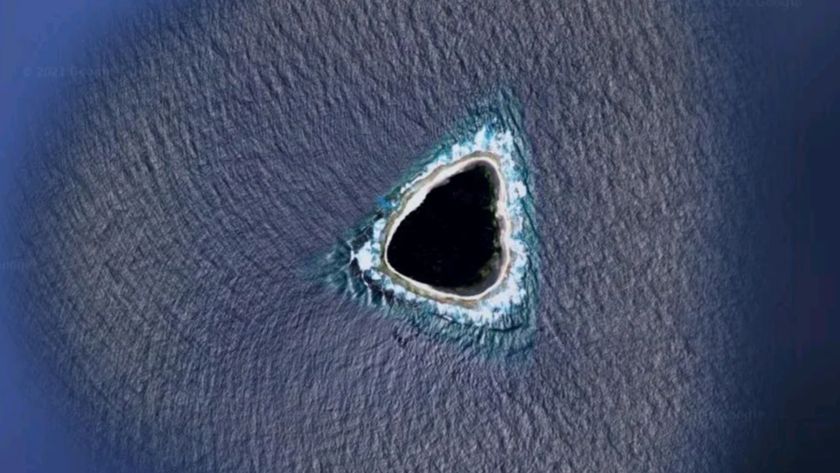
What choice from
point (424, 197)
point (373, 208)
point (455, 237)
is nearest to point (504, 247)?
point (455, 237)

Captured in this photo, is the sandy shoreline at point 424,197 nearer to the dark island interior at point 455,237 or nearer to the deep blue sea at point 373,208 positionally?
the dark island interior at point 455,237

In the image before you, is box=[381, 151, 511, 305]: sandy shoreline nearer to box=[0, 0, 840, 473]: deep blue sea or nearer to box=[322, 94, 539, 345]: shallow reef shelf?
box=[322, 94, 539, 345]: shallow reef shelf

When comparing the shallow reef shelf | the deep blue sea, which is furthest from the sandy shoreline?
the deep blue sea

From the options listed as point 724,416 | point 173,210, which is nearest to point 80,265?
point 173,210

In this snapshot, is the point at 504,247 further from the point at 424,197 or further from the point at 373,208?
the point at 373,208

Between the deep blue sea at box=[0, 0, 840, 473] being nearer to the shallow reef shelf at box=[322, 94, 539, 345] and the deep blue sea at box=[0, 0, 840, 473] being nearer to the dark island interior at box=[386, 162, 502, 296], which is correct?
the shallow reef shelf at box=[322, 94, 539, 345]

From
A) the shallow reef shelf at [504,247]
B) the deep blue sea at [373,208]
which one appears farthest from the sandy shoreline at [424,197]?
the deep blue sea at [373,208]
